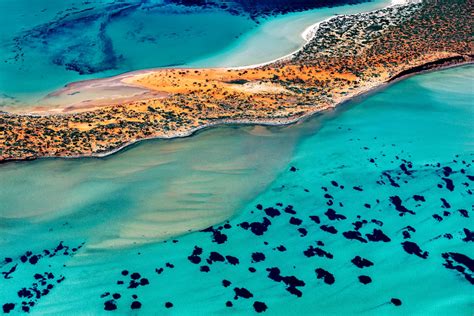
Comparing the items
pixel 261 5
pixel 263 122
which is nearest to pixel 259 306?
pixel 263 122

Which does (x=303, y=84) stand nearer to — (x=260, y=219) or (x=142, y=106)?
(x=142, y=106)

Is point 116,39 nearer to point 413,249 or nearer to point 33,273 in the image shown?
point 33,273

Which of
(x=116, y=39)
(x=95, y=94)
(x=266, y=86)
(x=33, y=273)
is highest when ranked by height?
(x=116, y=39)

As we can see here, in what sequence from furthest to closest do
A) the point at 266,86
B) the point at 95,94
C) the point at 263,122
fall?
the point at 266,86
the point at 95,94
the point at 263,122

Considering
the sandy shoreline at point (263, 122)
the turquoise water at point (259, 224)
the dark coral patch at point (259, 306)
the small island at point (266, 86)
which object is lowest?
the dark coral patch at point (259, 306)

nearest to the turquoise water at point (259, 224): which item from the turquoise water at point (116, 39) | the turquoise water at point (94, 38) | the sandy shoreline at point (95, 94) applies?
the sandy shoreline at point (95, 94)

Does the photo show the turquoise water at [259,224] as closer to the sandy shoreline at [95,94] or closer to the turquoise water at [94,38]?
the sandy shoreline at [95,94]

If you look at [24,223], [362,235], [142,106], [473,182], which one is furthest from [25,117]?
[473,182]
